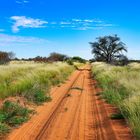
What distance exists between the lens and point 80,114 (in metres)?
12.0

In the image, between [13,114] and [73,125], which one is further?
[13,114]

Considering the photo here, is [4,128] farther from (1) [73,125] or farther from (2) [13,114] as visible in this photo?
(1) [73,125]

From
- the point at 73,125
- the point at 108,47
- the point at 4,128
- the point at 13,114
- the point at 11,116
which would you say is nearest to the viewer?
the point at 4,128

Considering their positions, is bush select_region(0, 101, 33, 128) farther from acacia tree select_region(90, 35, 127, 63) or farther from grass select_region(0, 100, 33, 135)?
acacia tree select_region(90, 35, 127, 63)

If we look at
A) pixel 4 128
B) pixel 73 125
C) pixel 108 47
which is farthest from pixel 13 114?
pixel 108 47

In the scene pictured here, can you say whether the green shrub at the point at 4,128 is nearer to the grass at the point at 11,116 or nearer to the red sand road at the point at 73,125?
the grass at the point at 11,116

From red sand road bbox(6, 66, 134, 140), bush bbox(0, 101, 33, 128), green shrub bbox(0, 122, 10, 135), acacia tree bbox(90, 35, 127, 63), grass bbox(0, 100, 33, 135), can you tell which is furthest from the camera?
acacia tree bbox(90, 35, 127, 63)

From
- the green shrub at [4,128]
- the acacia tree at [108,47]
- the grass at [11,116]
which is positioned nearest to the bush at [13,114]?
the grass at [11,116]

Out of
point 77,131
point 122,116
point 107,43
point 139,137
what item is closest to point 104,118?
point 122,116

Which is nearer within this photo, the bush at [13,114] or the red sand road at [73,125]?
the red sand road at [73,125]

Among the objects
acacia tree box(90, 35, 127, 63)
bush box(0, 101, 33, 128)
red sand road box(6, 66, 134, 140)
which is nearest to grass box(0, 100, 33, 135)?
bush box(0, 101, 33, 128)

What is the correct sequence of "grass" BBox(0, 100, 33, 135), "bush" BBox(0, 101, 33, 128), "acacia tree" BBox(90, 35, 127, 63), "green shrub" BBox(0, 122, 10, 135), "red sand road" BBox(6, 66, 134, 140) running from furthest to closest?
1. "acacia tree" BBox(90, 35, 127, 63)
2. "bush" BBox(0, 101, 33, 128)
3. "grass" BBox(0, 100, 33, 135)
4. "green shrub" BBox(0, 122, 10, 135)
5. "red sand road" BBox(6, 66, 134, 140)

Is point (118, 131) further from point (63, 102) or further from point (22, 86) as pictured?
point (22, 86)

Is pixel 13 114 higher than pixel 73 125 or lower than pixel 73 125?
higher
